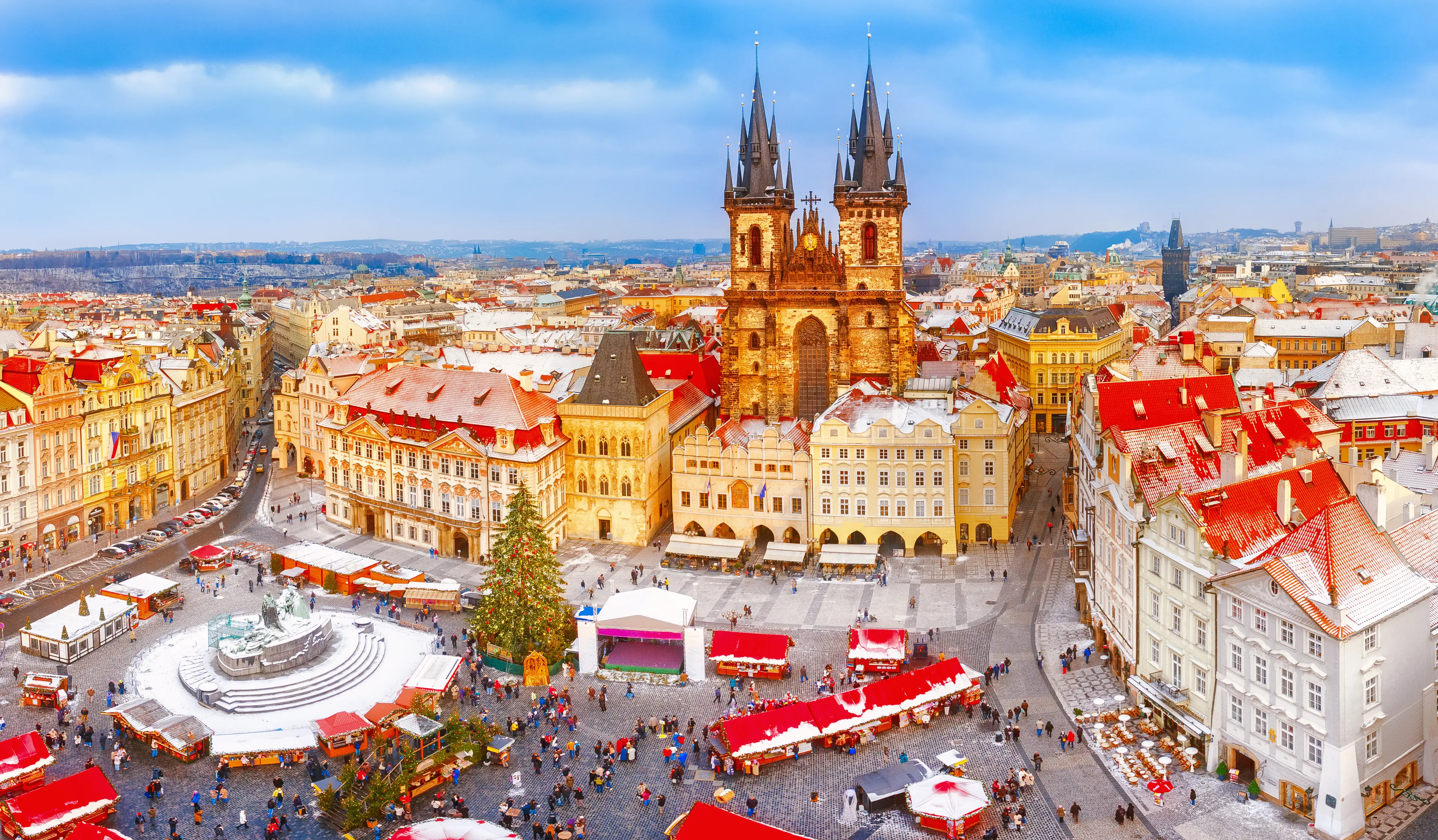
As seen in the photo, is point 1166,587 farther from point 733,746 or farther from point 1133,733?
point 733,746

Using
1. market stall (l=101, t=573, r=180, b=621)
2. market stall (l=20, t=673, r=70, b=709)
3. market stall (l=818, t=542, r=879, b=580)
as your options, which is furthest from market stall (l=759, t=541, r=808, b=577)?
market stall (l=20, t=673, r=70, b=709)

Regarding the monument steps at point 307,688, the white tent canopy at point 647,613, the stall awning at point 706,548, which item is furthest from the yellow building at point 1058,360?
the monument steps at point 307,688

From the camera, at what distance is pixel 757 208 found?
105m

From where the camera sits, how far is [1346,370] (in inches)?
3674

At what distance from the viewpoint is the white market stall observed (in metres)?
62.2

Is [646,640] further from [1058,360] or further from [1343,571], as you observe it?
[1058,360]

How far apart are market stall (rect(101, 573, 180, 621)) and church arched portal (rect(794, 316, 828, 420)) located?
54.1m

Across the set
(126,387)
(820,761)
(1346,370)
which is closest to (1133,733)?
(820,761)

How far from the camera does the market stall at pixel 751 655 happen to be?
6128 centimetres

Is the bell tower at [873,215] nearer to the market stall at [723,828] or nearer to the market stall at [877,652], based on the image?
the market stall at [877,652]

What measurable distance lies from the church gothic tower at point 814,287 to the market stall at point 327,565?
3879 cm

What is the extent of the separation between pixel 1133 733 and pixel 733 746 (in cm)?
1883

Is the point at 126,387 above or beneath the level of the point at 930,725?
above

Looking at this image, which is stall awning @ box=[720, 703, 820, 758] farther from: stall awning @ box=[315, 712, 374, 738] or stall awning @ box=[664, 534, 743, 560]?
stall awning @ box=[664, 534, 743, 560]
